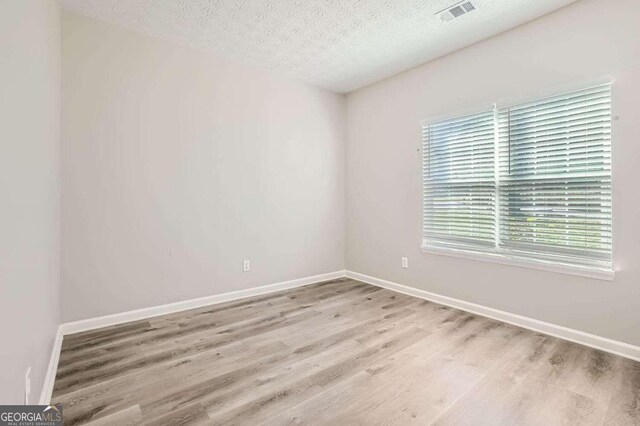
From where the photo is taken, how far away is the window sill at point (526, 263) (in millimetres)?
2354

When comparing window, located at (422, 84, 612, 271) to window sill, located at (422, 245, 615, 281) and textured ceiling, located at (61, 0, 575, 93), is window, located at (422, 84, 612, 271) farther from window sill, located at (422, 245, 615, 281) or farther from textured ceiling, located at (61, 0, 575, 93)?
textured ceiling, located at (61, 0, 575, 93)

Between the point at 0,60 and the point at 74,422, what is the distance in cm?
168

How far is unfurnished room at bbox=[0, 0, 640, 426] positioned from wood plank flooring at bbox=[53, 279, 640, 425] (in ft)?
0.06

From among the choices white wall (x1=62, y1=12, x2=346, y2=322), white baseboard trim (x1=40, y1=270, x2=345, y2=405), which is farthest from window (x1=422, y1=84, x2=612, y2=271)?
white baseboard trim (x1=40, y1=270, x2=345, y2=405)

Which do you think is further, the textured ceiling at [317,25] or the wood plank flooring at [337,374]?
the textured ceiling at [317,25]

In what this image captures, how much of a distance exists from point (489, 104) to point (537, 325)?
2098 millimetres

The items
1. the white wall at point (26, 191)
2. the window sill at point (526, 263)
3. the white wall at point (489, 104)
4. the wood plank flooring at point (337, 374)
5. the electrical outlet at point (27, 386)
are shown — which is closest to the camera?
the white wall at point (26, 191)

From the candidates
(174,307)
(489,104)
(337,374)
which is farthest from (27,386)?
(489,104)

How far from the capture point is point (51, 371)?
196 centimetres

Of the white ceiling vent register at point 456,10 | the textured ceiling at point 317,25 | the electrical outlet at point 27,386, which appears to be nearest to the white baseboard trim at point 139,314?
the electrical outlet at point 27,386

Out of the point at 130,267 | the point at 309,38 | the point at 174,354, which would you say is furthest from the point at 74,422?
the point at 309,38

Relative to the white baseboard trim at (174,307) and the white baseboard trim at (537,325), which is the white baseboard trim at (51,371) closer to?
the white baseboard trim at (174,307)

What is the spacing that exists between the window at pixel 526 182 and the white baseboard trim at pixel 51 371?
342 centimetres

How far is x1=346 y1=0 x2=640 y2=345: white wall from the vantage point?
2246mm
